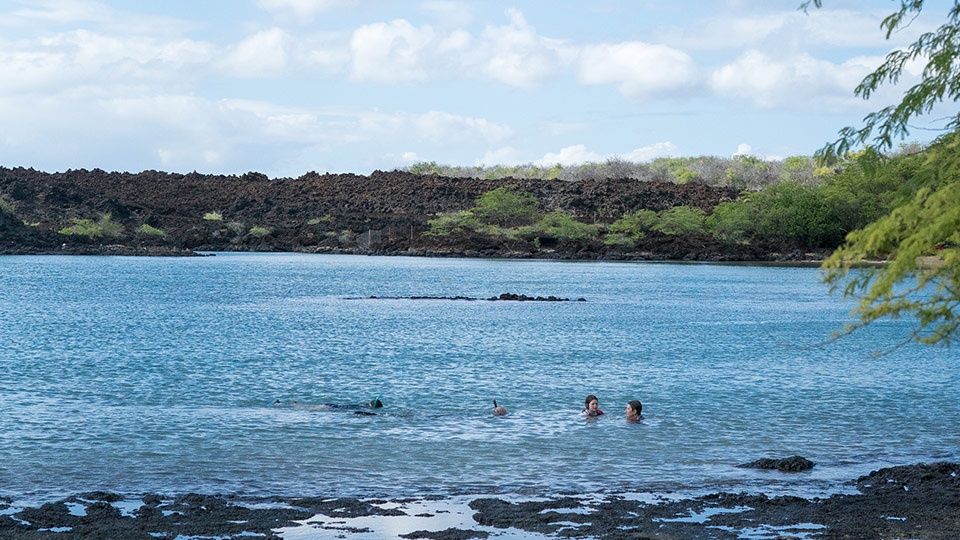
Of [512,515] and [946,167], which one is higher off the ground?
[946,167]

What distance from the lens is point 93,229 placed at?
120 metres

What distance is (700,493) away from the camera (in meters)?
14.9

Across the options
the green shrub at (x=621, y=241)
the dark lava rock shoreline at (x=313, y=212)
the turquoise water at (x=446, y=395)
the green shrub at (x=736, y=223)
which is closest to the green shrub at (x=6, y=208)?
the dark lava rock shoreline at (x=313, y=212)

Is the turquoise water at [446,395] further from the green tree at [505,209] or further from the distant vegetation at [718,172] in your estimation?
the distant vegetation at [718,172]

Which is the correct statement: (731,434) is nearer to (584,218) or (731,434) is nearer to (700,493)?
(700,493)

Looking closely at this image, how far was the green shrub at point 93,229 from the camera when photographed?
392ft

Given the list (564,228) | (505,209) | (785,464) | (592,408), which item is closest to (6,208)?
(505,209)

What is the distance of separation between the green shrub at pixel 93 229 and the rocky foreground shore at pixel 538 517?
111666 millimetres

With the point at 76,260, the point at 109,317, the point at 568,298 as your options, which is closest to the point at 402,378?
the point at 109,317

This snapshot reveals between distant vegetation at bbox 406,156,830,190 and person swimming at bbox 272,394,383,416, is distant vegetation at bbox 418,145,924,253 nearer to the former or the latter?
distant vegetation at bbox 406,156,830,190

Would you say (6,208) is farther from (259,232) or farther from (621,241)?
(621,241)

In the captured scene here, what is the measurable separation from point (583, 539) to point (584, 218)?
127 metres

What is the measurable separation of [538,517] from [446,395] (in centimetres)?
1150

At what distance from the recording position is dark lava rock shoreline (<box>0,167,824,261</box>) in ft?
380
